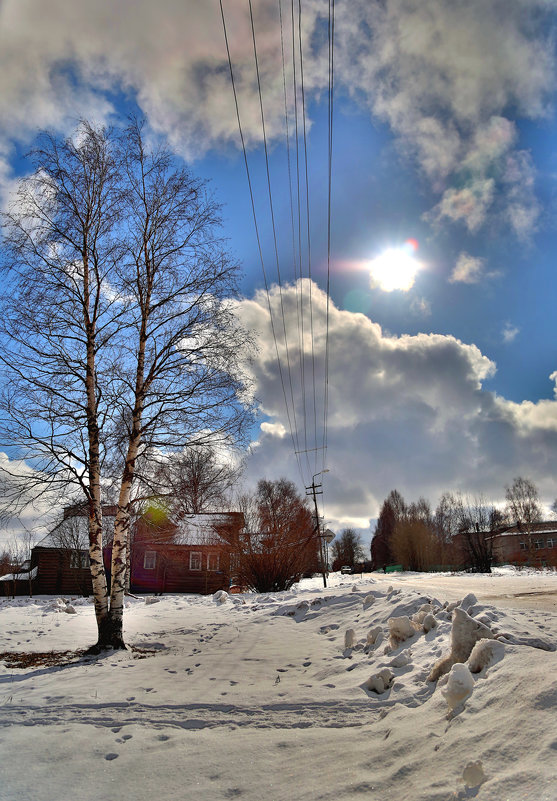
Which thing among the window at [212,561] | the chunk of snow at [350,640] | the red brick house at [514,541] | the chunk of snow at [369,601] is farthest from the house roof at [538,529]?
the chunk of snow at [350,640]

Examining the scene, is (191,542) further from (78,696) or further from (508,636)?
(508,636)

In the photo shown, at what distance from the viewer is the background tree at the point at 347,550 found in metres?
90.0

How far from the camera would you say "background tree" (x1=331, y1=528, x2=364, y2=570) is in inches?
3543

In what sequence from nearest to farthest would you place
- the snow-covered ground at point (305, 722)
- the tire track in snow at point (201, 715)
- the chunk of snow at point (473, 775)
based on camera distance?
the chunk of snow at point (473, 775), the snow-covered ground at point (305, 722), the tire track in snow at point (201, 715)

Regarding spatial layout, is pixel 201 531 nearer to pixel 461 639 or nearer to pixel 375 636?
pixel 375 636

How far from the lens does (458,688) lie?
3.35m

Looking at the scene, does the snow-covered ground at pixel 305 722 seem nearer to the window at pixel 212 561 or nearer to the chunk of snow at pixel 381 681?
the chunk of snow at pixel 381 681

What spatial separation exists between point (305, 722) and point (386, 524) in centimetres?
7952

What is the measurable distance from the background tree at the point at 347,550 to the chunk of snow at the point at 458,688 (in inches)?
3577

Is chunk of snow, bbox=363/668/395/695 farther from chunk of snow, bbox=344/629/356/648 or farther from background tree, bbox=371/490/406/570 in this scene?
background tree, bbox=371/490/406/570

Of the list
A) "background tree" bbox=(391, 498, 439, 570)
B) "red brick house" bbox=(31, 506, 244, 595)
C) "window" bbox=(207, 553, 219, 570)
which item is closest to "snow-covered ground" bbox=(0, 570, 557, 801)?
"red brick house" bbox=(31, 506, 244, 595)

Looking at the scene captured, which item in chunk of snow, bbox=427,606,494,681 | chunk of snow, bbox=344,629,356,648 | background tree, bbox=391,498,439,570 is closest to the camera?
chunk of snow, bbox=427,606,494,681

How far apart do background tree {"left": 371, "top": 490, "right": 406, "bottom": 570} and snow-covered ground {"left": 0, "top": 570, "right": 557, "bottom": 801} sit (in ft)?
247

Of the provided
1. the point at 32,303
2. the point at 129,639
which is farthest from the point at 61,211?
the point at 129,639
